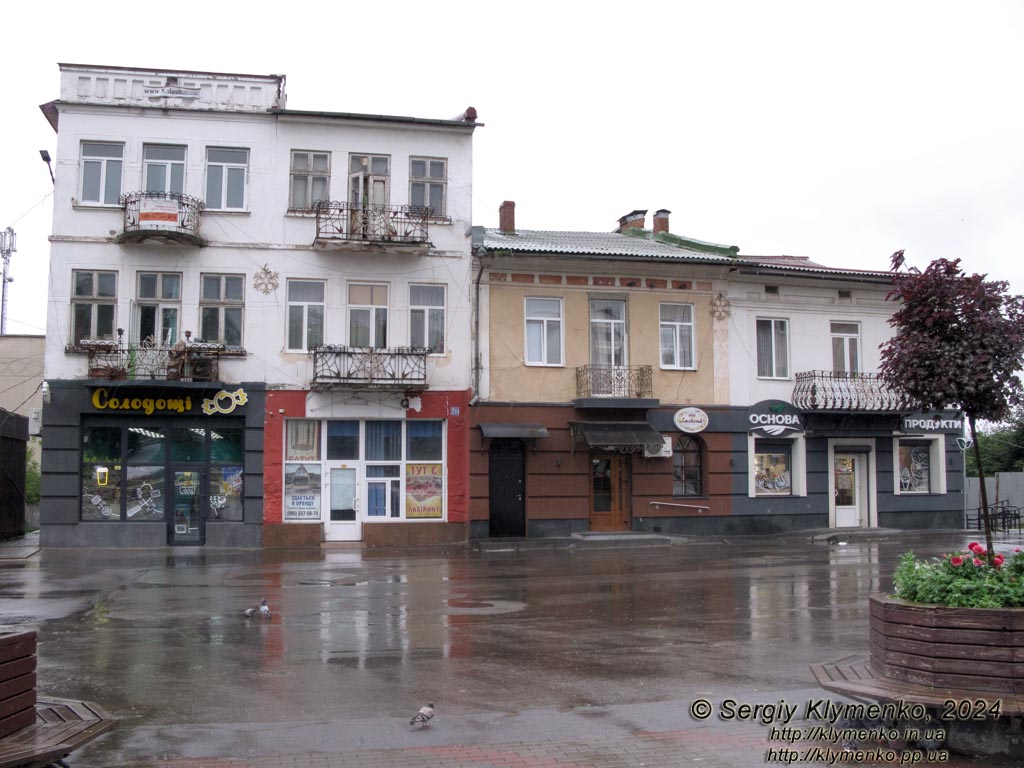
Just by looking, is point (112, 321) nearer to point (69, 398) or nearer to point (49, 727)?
point (69, 398)

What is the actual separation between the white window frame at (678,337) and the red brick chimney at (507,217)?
5.56 metres

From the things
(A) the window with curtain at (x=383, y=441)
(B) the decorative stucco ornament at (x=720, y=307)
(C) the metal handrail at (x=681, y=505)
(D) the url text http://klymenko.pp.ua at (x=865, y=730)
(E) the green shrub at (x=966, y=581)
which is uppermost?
(B) the decorative stucco ornament at (x=720, y=307)

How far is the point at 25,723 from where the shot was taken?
21.6 feet

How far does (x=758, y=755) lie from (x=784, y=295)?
963 inches

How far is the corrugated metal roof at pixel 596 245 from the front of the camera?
27000 mm

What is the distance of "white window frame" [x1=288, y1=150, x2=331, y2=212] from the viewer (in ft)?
85.9

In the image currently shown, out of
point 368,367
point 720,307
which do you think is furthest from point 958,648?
point 720,307

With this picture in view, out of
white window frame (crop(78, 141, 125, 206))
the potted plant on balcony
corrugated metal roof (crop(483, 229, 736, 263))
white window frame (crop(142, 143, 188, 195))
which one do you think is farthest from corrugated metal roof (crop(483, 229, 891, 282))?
the potted plant on balcony

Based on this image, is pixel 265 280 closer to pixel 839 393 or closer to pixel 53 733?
pixel 839 393

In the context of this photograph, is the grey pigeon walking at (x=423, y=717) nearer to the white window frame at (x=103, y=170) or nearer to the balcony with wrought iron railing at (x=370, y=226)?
the balcony with wrought iron railing at (x=370, y=226)

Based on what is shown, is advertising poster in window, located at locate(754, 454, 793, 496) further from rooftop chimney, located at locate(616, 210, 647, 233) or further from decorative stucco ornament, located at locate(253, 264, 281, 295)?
decorative stucco ornament, located at locate(253, 264, 281, 295)

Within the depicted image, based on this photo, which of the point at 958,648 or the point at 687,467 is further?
the point at 687,467

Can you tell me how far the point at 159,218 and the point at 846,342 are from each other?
20.3m

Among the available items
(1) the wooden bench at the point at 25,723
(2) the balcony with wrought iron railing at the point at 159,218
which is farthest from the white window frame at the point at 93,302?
(1) the wooden bench at the point at 25,723
